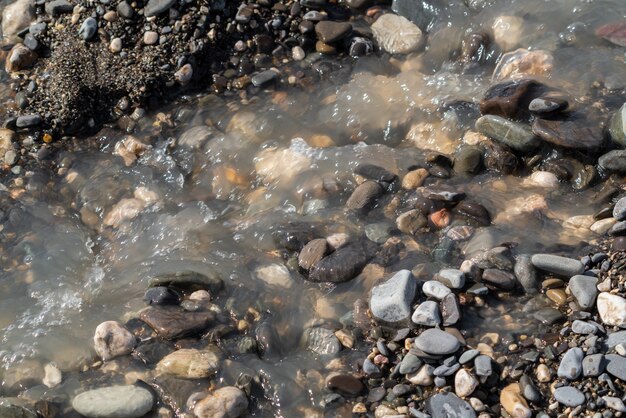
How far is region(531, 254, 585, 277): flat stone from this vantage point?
145 inches

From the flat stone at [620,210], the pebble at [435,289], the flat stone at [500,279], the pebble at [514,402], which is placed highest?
the flat stone at [620,210]

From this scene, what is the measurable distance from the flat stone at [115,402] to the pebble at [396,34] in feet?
11.2

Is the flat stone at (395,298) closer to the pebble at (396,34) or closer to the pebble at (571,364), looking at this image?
the pebble at (571,364)

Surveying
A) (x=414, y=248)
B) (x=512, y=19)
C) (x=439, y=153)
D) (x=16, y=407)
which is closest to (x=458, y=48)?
(x=512, y=19)

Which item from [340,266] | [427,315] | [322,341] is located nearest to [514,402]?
[427,315]

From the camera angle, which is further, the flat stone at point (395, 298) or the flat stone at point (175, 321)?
the flat stone at point (175, 321)

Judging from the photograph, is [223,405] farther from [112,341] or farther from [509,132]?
[509,132]

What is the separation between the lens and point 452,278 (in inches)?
150

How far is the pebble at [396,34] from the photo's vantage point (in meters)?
5.68

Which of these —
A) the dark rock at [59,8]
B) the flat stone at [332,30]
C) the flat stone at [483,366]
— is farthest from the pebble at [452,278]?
the dark rock at [59,8]

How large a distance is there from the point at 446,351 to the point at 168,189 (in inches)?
98.8

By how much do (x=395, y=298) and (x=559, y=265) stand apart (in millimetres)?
881

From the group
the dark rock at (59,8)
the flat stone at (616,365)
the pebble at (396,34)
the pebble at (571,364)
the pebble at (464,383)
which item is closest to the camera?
the flat stone at (616,365)

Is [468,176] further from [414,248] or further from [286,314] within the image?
[286,314]
